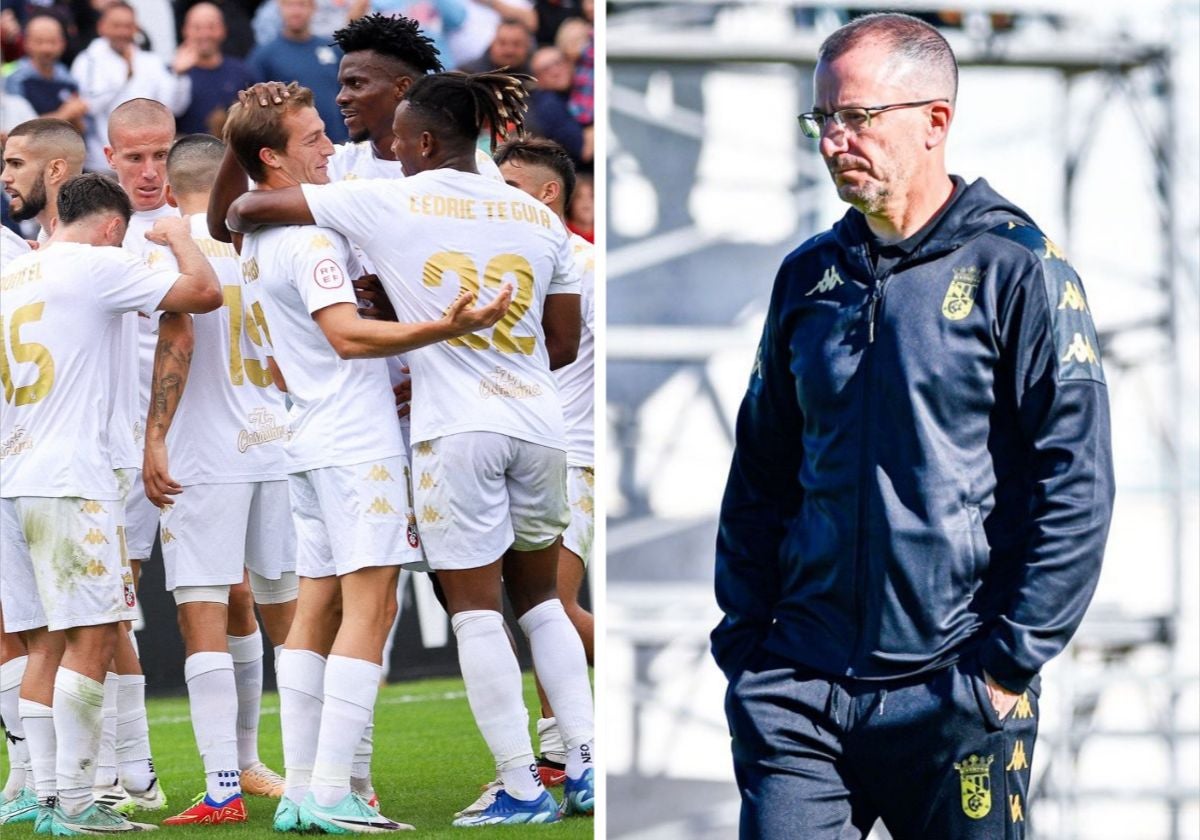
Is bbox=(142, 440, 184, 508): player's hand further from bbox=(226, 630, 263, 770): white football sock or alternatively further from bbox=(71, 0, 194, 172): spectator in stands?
bbox=(71, 0, 194, 172): spectator in stands

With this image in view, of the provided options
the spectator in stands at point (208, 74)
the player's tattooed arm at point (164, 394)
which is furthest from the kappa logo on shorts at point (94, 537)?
the spectator in stands at point (208, 74)

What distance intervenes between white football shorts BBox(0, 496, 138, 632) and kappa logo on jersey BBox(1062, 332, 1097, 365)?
252cm

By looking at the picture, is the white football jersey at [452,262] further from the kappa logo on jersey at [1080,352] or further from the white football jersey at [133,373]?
the kappa logo on jersey at [1080,352]

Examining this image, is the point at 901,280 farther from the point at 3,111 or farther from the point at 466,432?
the point at 3,111

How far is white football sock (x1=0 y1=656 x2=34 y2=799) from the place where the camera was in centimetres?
425

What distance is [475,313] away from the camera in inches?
145

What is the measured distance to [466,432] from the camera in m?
3.79

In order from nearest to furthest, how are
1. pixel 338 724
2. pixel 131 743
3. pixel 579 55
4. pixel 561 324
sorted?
pixel 338 724
pixel 561 324
pixel 131 743
pixel 579 55

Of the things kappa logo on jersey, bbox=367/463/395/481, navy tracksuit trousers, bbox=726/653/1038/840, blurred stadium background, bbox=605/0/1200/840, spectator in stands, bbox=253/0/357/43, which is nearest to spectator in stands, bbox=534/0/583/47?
blurred stadium background, bbox=605/0/1200/840

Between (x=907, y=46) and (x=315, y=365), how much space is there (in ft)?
6.02

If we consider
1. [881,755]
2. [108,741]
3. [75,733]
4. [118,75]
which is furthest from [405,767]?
[118,75]

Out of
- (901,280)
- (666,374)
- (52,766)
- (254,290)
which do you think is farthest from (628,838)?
(901,280)

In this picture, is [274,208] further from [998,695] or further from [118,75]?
[118,75]

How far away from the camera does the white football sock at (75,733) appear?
156 inches
